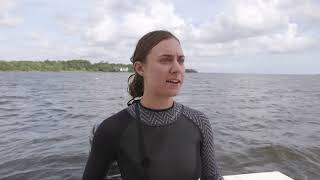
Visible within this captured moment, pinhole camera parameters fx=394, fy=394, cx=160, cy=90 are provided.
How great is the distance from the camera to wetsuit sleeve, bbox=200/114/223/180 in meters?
3.08

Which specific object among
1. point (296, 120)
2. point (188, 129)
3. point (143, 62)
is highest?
point (143, 62)

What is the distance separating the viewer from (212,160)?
3109mm

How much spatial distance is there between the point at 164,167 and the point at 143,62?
788 mm

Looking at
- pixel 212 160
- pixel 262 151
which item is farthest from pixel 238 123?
pixel 212 160

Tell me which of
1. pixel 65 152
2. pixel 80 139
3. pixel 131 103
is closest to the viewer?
pixel 131 103

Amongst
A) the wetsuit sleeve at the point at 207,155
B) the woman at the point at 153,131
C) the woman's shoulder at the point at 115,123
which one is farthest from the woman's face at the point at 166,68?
the wetsuit sleeve at the point at 207,155

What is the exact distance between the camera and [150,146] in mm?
2885

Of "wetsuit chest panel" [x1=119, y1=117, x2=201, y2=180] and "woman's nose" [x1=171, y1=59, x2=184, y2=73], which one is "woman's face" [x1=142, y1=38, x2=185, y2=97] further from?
"wetsuit chest panel" [x1=119, y1=117, x2=201, y2=180]

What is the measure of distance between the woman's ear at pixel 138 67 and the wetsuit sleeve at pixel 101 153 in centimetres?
46

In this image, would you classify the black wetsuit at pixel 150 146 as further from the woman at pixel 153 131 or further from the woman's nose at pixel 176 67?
the woman's nose at pixel 176 67

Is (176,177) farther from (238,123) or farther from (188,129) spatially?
(238,123)

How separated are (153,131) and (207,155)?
1.65 ft

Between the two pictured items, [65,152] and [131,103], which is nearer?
[131,103]

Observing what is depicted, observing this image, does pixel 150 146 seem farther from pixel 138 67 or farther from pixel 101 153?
pixel 138 67
